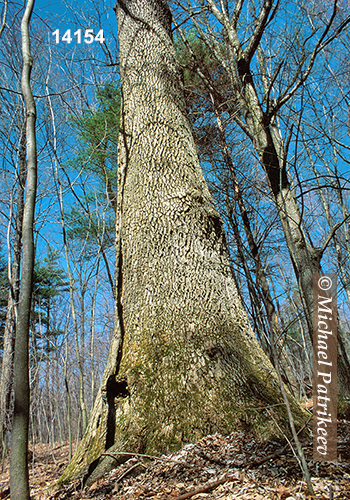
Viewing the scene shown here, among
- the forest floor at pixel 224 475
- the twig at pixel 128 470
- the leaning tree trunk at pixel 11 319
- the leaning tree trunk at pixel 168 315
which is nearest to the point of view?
the forest floor at pixel 224 475

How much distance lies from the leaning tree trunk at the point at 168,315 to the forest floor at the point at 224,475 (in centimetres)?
8

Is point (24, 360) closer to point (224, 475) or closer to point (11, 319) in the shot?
point (224, 475)

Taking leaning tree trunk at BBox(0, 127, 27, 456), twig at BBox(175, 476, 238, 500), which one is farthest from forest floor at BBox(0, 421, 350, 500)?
leaning tree trunk at BBox(0, 127, 27, 456)

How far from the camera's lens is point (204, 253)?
1.98 metres

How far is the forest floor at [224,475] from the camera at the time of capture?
1047 millimetres

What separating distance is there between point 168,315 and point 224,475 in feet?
2.83

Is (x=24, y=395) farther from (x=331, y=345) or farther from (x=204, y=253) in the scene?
(x=331, y=345)

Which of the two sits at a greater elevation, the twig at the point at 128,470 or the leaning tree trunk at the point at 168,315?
the leaning tree trunk at the point at 168,315

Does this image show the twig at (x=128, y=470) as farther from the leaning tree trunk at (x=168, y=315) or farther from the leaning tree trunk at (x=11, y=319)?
the leaning tree trunk at (x=11, y=319)

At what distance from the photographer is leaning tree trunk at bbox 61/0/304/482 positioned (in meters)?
1.54

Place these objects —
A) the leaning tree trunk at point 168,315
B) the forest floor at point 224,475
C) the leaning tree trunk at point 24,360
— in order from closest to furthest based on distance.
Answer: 1. the leaning tree trunk at point 24,360
2. the forest floor at point 224,475
3. the leaning tree trunk at point 168,315

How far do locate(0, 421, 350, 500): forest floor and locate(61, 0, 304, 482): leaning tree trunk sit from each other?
0.25ft

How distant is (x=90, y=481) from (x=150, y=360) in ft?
2.17

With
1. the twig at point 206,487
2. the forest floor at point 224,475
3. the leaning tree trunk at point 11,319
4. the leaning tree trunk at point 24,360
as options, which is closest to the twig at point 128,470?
the forest floor at point 224,475
